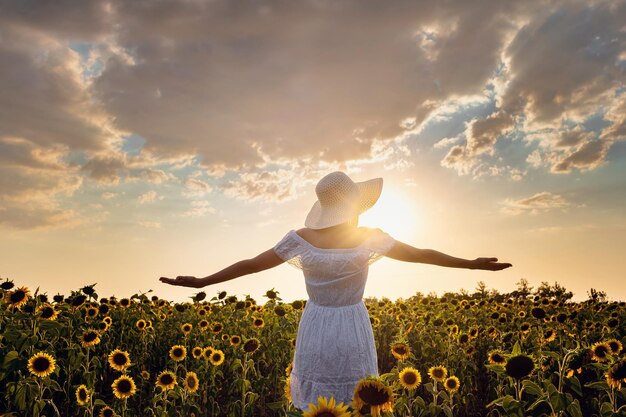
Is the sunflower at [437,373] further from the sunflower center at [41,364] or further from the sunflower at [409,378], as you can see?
the sunflower center at [41,364]

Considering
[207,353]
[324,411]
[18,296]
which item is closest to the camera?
[324,411]

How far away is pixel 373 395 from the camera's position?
8.06 feet

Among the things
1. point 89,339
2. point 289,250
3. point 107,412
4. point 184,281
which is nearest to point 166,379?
point 107,412

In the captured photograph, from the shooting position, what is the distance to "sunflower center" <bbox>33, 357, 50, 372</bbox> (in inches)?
237

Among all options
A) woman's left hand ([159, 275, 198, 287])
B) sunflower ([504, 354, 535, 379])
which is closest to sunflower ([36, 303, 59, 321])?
woman's left hand ([159, 275, 198, 287])

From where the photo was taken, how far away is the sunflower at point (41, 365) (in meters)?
5.98

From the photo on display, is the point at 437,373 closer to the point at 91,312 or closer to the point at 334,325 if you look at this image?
the point at 334,325

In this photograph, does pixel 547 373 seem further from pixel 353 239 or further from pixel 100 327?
pixel 100 327

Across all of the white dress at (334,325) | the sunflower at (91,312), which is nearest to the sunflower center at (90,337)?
the sunflower at (91,312)

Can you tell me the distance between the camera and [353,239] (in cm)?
466

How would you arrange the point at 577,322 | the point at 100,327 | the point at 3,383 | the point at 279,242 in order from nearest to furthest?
the point at 279,242 → the point at 3,383 → the point at 100,327 → the point at 577,322

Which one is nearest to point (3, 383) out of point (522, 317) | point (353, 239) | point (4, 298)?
point (4, 298)

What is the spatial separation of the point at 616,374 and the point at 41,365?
5.70 m

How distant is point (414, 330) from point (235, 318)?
3.63 meters
